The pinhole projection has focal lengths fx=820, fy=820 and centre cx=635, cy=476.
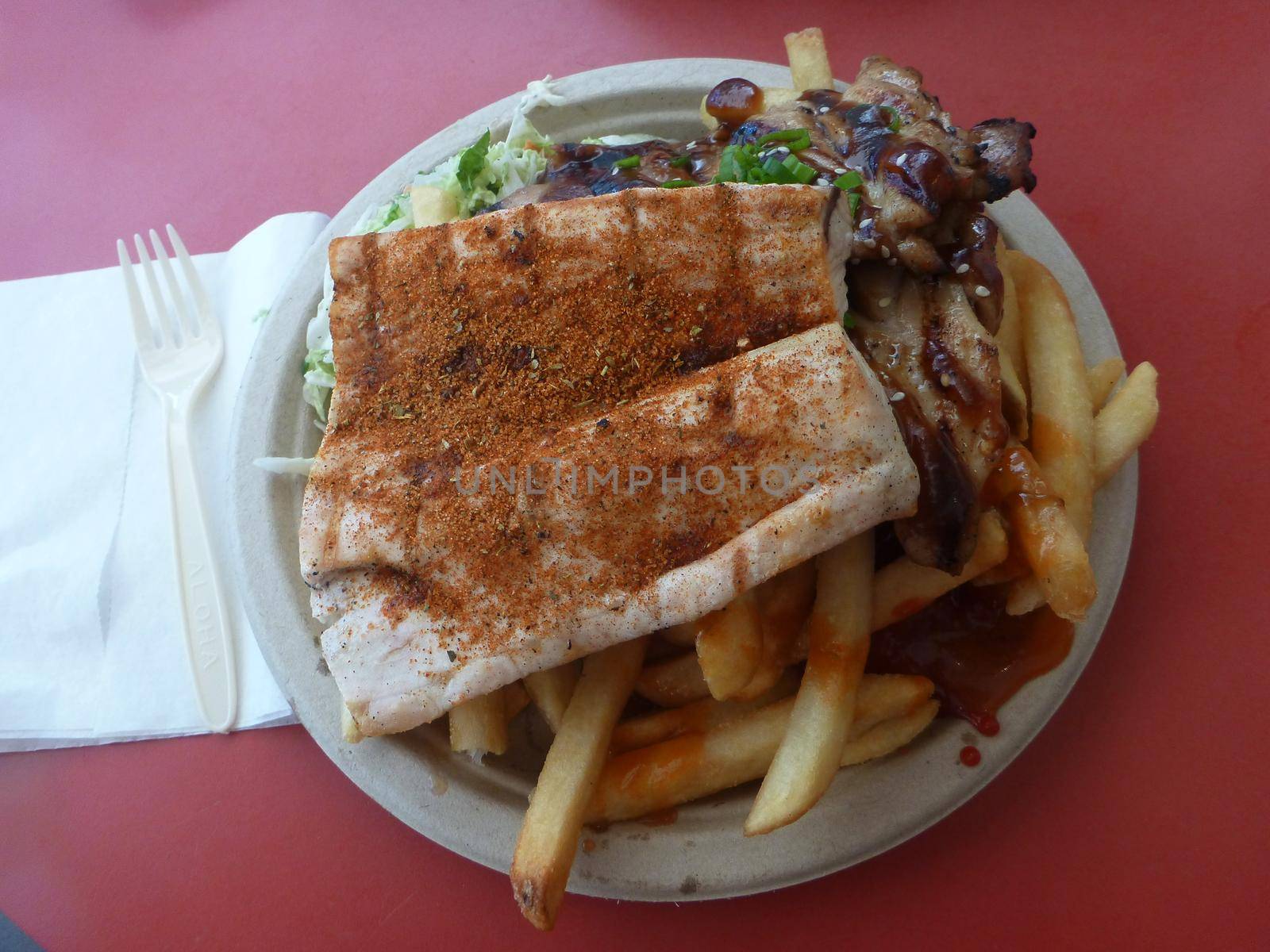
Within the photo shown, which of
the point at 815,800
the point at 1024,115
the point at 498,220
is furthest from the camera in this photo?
the point at 1024,115

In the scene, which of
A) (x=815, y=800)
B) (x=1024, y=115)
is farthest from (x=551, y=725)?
(x=1024, y=115)

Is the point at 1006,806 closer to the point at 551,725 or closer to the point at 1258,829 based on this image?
the point at 1258,829

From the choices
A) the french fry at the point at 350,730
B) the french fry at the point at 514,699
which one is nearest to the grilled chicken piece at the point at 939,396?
the french fry at the point at 514,699

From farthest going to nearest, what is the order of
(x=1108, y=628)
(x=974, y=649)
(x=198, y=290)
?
1. (x=198, y=290)
2. (x=1108, y=628)
3. (x=974, y=649)

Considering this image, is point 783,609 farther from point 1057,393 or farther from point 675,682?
point 1057,393

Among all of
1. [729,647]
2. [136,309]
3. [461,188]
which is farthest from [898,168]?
[136,309]

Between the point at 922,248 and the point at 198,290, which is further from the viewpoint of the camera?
the point at 198,290

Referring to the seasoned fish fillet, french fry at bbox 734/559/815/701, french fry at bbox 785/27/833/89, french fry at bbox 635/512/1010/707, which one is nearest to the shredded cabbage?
the seasoned fish fillet

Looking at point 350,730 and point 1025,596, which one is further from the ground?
point 1025,596
